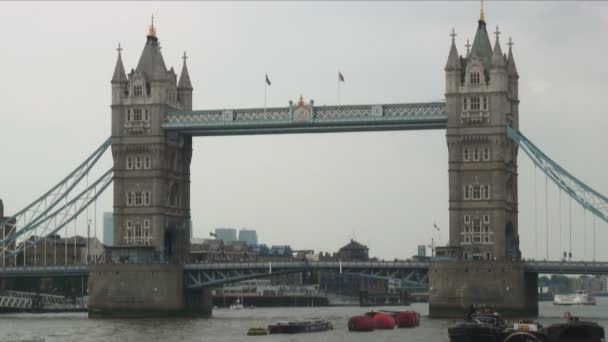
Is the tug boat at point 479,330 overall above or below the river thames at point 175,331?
above

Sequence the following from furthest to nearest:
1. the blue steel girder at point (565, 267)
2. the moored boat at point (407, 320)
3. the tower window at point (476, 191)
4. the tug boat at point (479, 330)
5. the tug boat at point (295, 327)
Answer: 1. the tower window at point (476, 191)
2. the blue steel girder at point (565, 267)
3. the moored boat at point (407, 320)
4. the tug boat at point (295, 327)
5. the tug boat at point (479, 330)

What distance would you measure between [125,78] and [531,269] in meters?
53.5

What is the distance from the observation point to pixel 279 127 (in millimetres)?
162500

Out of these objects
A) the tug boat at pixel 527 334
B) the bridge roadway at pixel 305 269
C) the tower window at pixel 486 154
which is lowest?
the tug boat at pixel 527 334

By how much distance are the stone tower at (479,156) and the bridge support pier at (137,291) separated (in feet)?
104

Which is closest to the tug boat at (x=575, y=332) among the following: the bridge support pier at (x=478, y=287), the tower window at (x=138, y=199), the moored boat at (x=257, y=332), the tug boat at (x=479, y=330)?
the tug boat at (x=479, y=330)

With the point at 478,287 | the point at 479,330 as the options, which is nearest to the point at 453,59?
the point at 478,287

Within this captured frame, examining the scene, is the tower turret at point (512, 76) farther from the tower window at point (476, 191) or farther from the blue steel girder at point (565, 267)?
the blue steel girder at point (565, 267)

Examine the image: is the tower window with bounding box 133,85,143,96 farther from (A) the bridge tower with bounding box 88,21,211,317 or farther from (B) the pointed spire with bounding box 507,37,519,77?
(B) the pointed spire with bounding box 507,37,519,77

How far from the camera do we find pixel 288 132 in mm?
163875

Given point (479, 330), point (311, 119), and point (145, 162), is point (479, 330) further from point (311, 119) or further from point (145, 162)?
point (145, 162)

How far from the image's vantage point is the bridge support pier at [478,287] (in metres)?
149

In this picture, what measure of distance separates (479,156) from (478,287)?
1492 centimetres

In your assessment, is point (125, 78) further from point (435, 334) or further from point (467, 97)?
point (435, 334)
